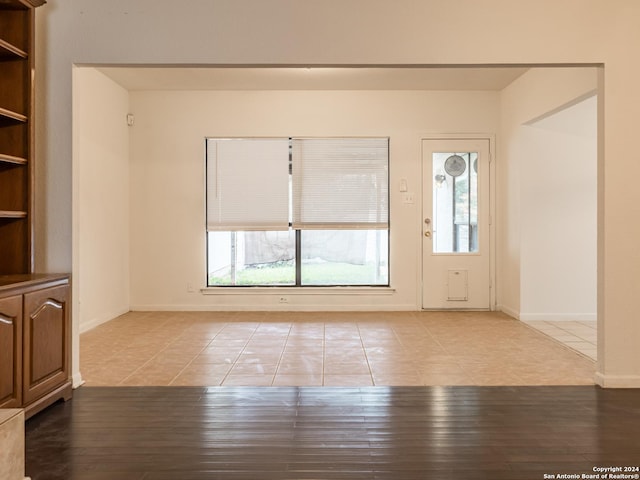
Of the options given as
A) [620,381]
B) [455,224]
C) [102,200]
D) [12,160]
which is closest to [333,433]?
[620,381]

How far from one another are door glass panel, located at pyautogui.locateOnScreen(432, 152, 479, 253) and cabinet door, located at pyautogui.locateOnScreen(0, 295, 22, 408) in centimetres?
508

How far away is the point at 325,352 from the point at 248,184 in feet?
9.64

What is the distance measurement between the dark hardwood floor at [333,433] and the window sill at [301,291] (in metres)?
3.24

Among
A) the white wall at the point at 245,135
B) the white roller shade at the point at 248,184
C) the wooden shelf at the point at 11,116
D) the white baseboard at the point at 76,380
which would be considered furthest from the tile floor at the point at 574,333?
the wooden shelf at the point at 11,116

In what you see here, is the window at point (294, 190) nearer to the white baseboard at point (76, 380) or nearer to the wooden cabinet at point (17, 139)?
the white baseboard at point (76, 380)

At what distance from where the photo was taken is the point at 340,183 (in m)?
6.85

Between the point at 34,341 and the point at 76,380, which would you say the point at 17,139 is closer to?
the point at 34,341

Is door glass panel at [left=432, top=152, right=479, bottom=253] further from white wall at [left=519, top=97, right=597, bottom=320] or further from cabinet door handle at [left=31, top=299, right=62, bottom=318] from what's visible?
cabinet door handle at [left=31, top=299, right=62, bottom=318]

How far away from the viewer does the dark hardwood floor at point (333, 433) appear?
242 centimetres

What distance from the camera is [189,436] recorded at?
2.80 m

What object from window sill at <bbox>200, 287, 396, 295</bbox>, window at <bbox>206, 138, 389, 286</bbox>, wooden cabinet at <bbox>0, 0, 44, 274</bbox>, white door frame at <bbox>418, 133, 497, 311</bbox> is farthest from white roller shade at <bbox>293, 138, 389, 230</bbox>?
wooden cabinet at <bbox>0, 0, 44, 274</bbox>

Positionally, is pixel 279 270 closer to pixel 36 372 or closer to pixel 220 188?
pixel 220 188

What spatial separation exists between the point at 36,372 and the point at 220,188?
4055 millimetres

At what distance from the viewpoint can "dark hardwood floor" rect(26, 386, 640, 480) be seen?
2.42 m
